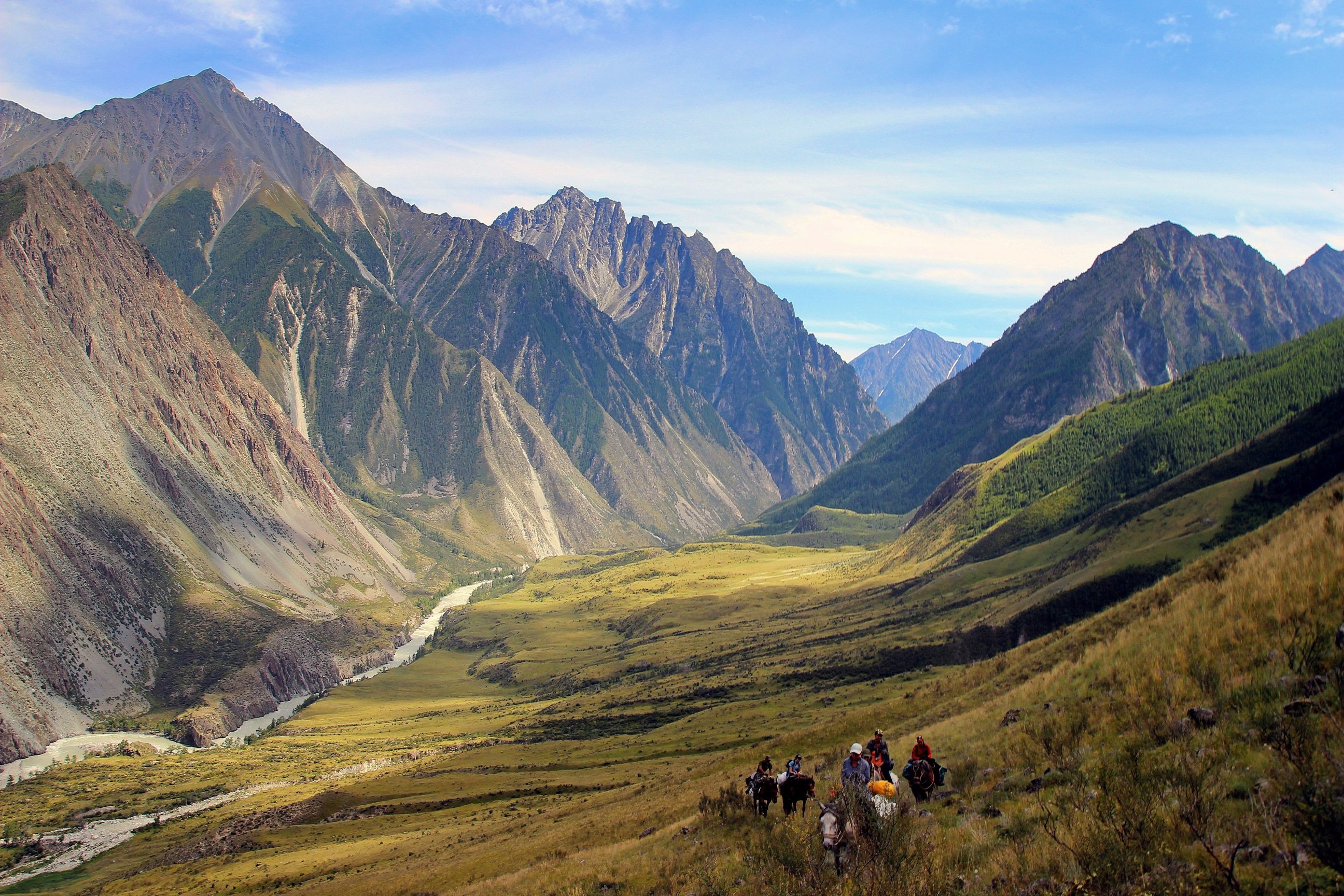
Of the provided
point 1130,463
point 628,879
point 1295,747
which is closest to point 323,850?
point 628,879

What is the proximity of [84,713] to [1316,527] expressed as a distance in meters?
218

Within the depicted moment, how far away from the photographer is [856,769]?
27.2 m

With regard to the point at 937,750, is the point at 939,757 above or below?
above

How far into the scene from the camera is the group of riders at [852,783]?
924 inches

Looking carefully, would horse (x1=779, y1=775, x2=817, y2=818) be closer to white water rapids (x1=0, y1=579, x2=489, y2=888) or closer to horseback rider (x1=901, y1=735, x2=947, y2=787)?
horseback rider (x1=901, y1=735, x2=947, y2=787)

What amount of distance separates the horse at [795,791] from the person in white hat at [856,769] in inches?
203

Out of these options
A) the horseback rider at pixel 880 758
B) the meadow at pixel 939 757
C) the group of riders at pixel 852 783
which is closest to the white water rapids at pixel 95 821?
the meadow at pixel 939 757

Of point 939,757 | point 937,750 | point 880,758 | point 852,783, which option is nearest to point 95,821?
point 937,750

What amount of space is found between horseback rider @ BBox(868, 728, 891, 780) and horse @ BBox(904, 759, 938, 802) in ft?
2.34

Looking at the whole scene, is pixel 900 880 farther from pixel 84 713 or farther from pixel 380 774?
pixel 84 713

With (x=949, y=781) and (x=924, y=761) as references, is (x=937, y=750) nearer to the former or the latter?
(x=949, y=781)

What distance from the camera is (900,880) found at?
18.9 m

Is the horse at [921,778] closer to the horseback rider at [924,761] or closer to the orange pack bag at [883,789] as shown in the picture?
the horseback rider at [924,761]

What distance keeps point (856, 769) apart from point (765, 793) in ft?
27.4
